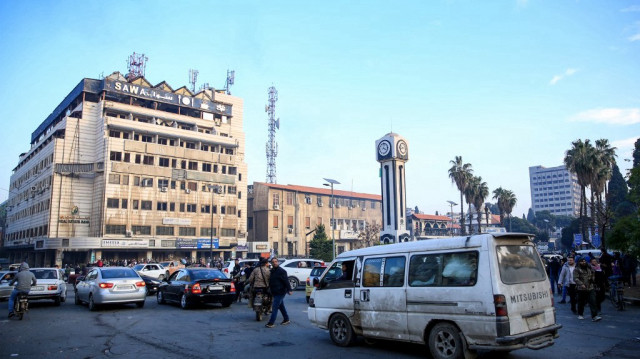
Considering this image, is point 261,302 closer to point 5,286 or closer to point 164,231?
point 5,286

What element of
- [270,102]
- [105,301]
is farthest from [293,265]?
[270,102]

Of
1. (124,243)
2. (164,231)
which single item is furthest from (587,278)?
(164,231)

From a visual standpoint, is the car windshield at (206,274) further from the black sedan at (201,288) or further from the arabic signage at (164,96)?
the arabic signage at (164,96)

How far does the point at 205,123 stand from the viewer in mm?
63125

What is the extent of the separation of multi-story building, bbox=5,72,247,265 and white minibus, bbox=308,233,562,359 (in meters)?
41.1

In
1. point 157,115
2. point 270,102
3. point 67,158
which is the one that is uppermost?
point 270,102

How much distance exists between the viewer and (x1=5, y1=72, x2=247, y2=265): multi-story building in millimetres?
52062

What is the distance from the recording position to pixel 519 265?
273 inches

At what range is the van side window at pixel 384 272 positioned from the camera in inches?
309

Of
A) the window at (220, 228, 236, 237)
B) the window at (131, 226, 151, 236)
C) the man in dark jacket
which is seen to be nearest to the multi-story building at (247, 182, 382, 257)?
the window at (220, 228, 236, 237)

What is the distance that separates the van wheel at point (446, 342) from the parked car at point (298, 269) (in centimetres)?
1574

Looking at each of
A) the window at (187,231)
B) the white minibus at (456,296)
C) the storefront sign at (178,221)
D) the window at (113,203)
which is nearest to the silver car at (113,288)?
the white minibus at (456,296)

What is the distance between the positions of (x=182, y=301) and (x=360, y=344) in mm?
8330

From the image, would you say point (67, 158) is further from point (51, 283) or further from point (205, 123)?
point (51, 283)
